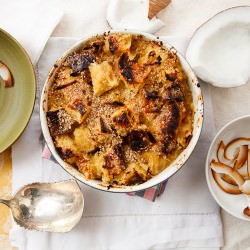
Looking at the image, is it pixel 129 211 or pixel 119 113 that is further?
pixel 129 211

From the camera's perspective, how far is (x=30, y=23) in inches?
75.4

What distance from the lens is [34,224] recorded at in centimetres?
186

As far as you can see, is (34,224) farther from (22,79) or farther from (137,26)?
(137,26)

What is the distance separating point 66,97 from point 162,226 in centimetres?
67

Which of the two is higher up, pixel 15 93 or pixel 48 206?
pixel 15 93

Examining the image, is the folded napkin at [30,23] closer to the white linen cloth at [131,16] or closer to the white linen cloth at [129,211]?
the white linen cloth at [129,211]

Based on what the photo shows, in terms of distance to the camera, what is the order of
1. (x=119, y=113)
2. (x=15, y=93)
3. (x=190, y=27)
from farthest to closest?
(x=190, y=27)
(x=15, y=93)
(x=119, y=113)

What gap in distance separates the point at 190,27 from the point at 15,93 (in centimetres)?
76

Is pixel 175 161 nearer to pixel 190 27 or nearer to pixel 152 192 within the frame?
pixel 152 192

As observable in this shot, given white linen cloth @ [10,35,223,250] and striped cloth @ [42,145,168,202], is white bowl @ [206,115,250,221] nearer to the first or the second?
white linen cloth @ [10,35,223,250]

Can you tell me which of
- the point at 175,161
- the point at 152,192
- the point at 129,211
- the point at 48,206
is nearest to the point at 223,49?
the point at 175,161

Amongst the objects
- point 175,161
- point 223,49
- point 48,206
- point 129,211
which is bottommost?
point 129,211

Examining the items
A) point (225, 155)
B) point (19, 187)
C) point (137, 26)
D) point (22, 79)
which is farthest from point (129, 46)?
point (19, 187)

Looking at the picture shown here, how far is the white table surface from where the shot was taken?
195cm
